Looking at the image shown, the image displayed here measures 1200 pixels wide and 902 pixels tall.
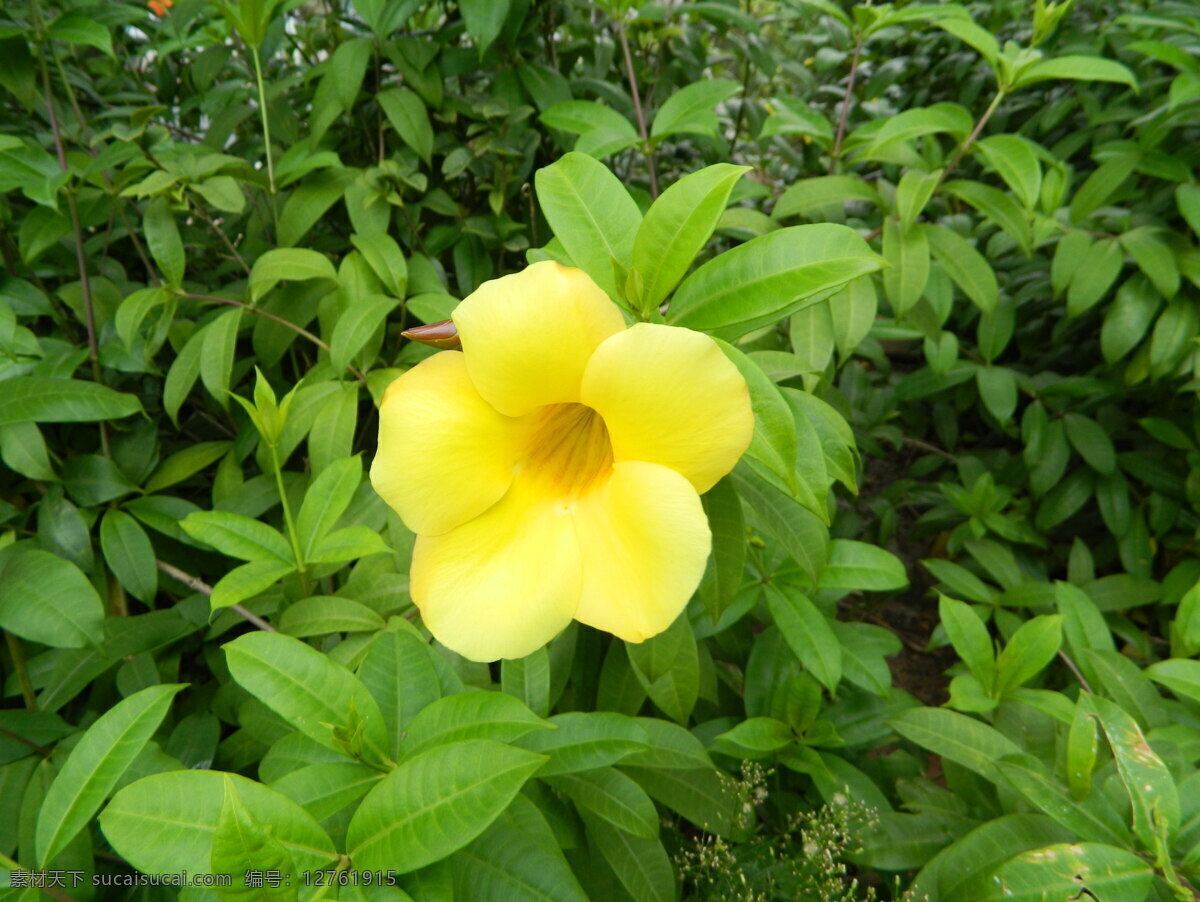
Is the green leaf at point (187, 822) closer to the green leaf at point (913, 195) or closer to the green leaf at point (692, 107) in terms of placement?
the green leaf at point (692, 107)

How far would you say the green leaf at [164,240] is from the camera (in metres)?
1.32

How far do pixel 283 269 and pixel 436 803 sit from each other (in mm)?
1031

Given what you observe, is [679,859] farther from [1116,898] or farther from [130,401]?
[130,401]

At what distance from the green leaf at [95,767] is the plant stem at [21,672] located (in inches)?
19.9

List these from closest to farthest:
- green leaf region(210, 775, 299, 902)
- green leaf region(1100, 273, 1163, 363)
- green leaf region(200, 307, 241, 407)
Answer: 1. green leaf region(210, 775, 299, 902)
2. green leaf region(200, 307, 241, 407)
3. green leaf region(1100, 273, 1163, 363)

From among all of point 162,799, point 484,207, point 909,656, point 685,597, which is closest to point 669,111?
point 484,207

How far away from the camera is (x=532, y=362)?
64cm

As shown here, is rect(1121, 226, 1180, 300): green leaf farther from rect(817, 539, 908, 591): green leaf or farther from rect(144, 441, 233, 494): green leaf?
rect(144, 441, 233, 494): green leaf

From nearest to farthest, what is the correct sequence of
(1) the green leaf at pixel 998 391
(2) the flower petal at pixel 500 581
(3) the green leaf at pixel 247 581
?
(2) the flower petal at pixel 500 581 < (3) the green leaf at pixel 247 581 < (1) the green leaf at pixel 998 391

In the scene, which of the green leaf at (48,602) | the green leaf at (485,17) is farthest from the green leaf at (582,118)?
the green leaf at (48,602)

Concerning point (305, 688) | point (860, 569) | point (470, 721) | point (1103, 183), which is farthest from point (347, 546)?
point (1103, 183)

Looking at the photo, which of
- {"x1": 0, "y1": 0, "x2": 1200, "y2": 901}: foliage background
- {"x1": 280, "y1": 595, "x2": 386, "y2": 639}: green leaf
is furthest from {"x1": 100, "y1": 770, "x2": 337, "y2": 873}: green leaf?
{"x1": 280, "y1": 595, "x2": 386, "y2": 639}: green leaf

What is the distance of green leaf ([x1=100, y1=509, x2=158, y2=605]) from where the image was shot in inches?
50.1

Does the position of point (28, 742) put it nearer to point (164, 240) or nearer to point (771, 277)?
point (164, 240)
